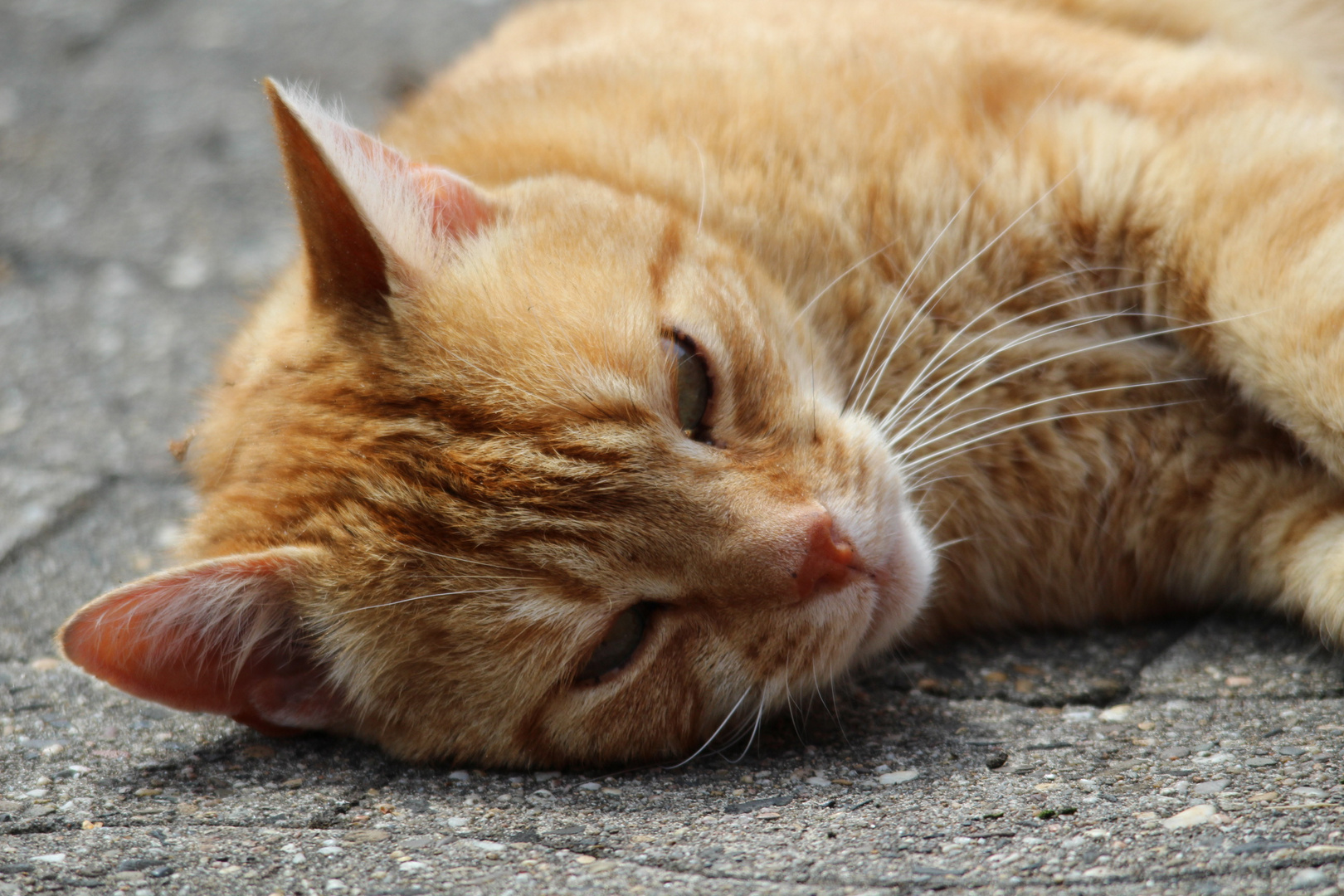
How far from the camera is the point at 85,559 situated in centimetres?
308

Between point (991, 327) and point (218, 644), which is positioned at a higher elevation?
point (991, 327)

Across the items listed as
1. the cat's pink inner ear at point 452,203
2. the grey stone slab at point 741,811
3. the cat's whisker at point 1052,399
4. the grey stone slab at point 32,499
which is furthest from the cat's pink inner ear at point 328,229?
the grey stone slab at point 32,499

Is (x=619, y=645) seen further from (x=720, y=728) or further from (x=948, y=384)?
(x=948, y=384)

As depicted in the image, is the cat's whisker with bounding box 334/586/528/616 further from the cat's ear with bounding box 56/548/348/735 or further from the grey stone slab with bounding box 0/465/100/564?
the grey stone slab with bounding box 0/465/100/564

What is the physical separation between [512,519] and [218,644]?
58 centimetres

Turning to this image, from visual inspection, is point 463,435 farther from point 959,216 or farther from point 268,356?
point 959,216

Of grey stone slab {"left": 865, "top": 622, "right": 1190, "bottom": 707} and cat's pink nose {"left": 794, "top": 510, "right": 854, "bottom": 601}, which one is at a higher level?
cat's pink nose {"left": 794, "top": 510, "right": 854, "bottom": 601}

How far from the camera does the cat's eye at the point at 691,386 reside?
2143 millimetres

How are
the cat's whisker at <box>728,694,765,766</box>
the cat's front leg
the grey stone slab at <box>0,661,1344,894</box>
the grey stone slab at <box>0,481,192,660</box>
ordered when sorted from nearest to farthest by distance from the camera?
1. the grey stone slab at <box>0,661,1344,894</box>
2. the cat's whisker at <box>728,694,765,766</box>
3. the cat's front leg
4. the grey stone slab at <box>0,481,192,660</box>

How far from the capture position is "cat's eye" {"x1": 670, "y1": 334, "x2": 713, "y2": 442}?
2.14 meters

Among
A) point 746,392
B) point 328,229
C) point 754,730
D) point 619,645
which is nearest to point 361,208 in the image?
point 328,229

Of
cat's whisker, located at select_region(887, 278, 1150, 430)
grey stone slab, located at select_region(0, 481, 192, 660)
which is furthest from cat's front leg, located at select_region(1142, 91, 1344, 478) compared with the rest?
grey stone slab, located at select_region(0, 481, 192, 660)

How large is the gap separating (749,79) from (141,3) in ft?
15.5

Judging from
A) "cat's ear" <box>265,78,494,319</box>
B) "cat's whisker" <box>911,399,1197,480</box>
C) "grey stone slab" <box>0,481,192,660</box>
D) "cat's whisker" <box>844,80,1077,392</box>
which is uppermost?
"cat's ear" <box>265,78,494,319</box>
